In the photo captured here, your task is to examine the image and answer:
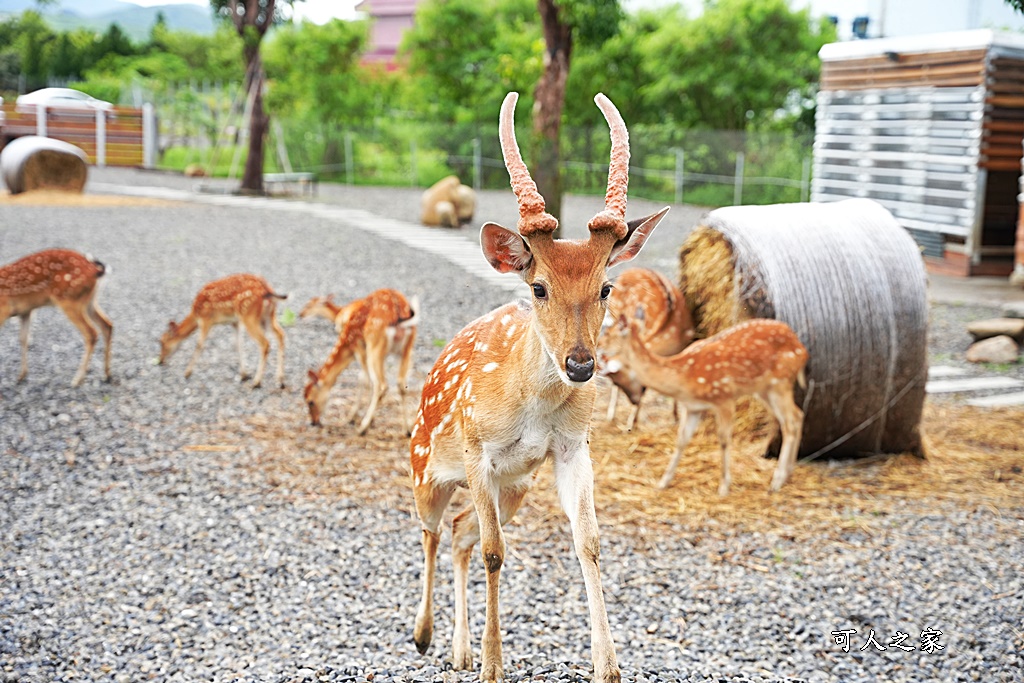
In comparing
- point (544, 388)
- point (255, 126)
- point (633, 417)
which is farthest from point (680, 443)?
point (255, 126)

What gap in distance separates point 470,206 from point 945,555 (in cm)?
1197

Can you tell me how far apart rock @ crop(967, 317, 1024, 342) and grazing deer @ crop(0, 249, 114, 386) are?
726cm

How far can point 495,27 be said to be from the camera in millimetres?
24547

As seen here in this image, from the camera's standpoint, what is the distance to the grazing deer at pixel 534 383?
9.13 feet

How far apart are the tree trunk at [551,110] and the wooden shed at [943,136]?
428cm

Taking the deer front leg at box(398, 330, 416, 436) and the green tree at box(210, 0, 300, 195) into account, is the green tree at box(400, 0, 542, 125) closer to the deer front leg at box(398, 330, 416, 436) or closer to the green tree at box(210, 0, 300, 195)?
the green tree at box(210, 0, 300, 195)

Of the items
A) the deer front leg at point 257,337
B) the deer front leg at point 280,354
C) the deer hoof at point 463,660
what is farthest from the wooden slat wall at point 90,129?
the deer hoof at point 463,660

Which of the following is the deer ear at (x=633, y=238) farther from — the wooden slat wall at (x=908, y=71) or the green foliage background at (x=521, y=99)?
the green foliage background at (x=521, y=99)

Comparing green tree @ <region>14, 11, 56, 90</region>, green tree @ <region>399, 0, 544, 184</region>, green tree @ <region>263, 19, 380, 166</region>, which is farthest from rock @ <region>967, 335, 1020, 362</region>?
green tree @ <region>14, 11, 56, 90</region>

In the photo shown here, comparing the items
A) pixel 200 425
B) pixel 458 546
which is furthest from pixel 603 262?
pixel 200 425

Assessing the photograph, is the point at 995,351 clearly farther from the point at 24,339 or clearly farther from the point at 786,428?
the point at 24,339

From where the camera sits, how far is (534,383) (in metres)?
2.93

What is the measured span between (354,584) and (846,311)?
3192 millimetres

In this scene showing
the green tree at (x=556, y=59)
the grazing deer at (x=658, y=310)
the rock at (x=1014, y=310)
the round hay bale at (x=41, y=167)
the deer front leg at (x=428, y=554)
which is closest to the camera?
the deer front leg at (x=428, y=554)
